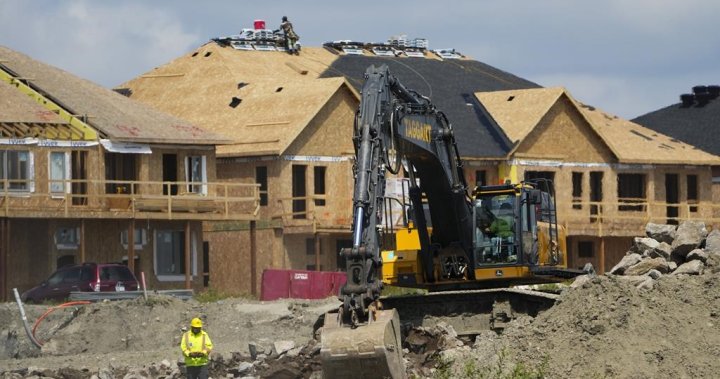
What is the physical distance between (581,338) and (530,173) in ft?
114

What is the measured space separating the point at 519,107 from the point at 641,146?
534cm

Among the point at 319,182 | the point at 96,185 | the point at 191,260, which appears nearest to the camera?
the point at 96,185

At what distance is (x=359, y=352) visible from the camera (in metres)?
22.2

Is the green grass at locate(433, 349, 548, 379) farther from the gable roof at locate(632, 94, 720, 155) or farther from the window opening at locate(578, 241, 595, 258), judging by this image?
the gable roof at locate(632, 94, 720, 155)

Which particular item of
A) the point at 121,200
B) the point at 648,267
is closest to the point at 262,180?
the point at 121,200

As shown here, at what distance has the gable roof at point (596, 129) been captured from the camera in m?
59.8

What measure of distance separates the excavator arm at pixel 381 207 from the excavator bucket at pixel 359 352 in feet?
0.04

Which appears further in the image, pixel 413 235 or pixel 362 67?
pixel 362 67

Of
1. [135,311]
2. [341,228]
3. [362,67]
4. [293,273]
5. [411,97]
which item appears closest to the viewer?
[411,97]

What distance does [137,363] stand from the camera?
32094 millimetres

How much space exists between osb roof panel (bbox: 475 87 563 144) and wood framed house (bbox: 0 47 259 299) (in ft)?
35.1

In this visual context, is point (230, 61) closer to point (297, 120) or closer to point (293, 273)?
point (297, 120)

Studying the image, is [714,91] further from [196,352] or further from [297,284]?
[196,352]

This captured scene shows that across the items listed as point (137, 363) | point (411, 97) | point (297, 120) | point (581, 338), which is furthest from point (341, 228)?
point (581, 338)
